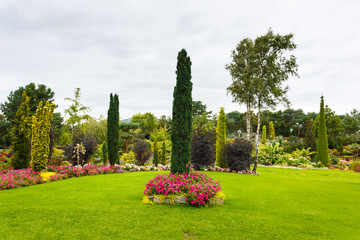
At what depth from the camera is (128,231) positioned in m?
3.99

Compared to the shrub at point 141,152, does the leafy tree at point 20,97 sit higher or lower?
higher

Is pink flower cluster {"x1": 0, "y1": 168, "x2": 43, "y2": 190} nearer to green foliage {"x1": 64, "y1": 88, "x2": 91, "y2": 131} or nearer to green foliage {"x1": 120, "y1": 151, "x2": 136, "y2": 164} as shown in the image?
green foliage {"x1": 120, "y1": 151, "x2": 136, "y2": 164}

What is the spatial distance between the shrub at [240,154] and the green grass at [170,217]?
19.7 feet

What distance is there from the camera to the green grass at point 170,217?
155 inches

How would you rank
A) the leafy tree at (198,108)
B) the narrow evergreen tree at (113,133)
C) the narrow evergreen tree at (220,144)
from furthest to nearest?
the leafy tree at (198,108) → the narrow evergreen tree at (220,144) → the narrow evergreen tree at (113,133)

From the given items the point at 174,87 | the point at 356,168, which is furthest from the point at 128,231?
the point at 356,168

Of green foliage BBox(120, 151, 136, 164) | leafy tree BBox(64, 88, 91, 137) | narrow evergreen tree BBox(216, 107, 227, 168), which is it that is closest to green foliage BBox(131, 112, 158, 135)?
leafy tree BBox(64, 88, 91, 137)

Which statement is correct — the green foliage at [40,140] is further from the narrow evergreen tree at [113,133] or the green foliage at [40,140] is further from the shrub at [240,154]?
the shrub at [240,154]

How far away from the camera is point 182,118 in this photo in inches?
279

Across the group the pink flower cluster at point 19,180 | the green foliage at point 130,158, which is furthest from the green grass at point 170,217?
the green foliage at point 130,158

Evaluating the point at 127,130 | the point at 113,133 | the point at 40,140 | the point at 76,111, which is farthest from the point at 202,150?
the point at 127,130

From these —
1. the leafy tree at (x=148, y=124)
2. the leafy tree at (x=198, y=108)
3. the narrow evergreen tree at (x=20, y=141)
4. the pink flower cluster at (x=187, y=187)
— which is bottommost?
the pink flower cluster at (x=187, y=187)

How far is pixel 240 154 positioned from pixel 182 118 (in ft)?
25.3

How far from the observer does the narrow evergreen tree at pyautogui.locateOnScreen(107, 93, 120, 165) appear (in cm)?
1387
